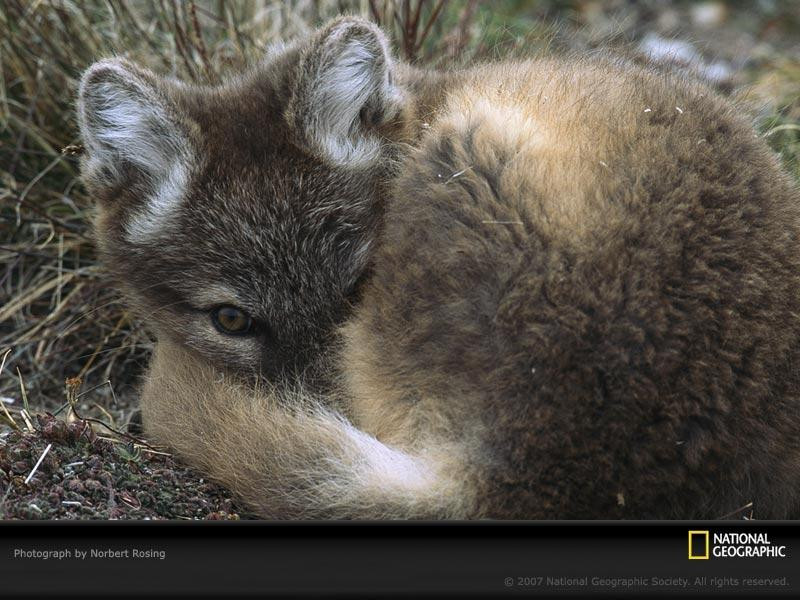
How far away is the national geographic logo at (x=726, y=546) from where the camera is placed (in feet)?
5.75

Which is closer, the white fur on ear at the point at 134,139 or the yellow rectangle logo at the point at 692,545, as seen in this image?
the yellow rectangle logo at the point at 692,545

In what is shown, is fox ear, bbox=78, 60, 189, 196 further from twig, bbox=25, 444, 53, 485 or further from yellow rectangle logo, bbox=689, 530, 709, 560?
yellow rectangle logo, bbox=689, 530, 709, 560

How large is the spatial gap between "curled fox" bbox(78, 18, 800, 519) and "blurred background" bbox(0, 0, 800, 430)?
64 cm

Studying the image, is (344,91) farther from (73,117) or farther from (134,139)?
(73,117)

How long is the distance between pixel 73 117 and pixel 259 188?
166 cm

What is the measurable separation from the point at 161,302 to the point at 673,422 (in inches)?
69.5

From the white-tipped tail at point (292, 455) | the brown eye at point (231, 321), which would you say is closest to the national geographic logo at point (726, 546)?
the white-tipped tail at point (292, 455)

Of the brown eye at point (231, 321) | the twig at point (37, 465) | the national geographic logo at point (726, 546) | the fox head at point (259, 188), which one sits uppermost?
the fox head at point (259, 188)

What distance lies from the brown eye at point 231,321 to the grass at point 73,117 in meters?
0.58

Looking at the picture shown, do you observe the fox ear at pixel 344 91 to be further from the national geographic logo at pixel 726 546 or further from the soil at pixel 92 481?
the national geographic logo at pixel 726 546

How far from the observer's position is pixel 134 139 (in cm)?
307

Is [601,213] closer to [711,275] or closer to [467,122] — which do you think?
[711,275]

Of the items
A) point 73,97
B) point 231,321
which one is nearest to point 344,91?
point 231,321

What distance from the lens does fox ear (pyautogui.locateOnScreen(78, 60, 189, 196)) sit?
296 centimetres
